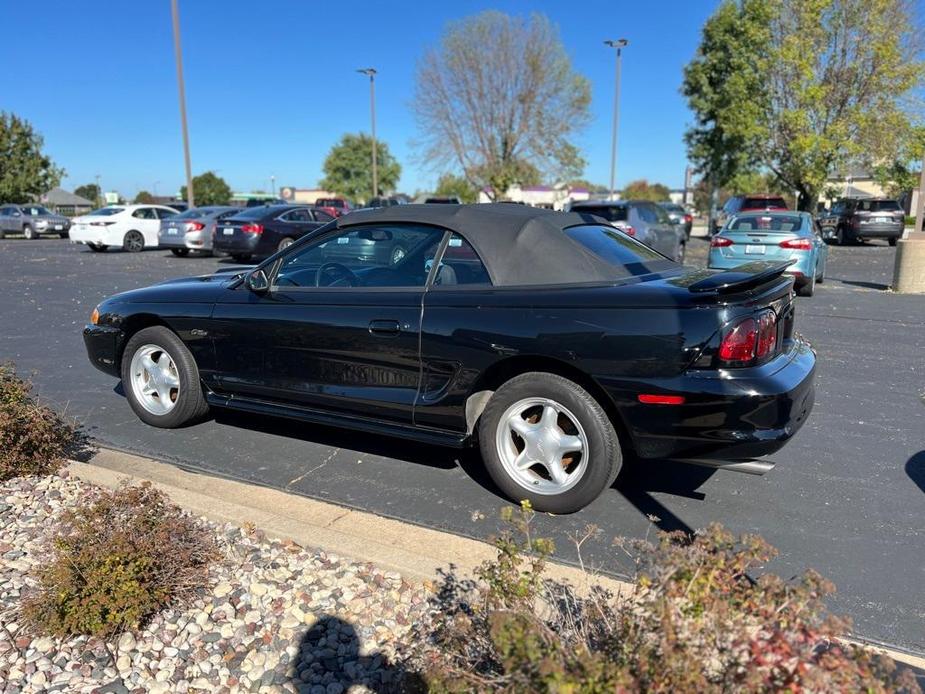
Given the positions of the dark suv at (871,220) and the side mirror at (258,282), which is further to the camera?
the dark suv at (871,220)

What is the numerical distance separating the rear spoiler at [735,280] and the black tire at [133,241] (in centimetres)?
2218

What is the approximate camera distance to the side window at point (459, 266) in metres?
3.96

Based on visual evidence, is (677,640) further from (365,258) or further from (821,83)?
(821,83)

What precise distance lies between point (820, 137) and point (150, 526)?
2517cm

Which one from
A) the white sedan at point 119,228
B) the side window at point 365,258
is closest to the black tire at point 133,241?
the white sedan at point 119,228

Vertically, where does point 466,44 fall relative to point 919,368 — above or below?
above

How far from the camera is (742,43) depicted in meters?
25.3

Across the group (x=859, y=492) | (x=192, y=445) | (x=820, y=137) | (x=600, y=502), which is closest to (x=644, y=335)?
(x=600, y=502)

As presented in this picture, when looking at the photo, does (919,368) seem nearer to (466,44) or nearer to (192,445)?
(192,445)

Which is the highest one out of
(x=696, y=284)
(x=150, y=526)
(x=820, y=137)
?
(x=820, y=137)

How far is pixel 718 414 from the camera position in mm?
3297

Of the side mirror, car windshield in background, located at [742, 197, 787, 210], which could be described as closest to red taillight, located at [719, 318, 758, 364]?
the side mirror

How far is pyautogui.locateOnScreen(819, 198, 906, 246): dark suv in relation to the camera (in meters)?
25.8

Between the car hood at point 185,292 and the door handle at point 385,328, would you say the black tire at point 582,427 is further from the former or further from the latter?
the car hood at point 185,292
